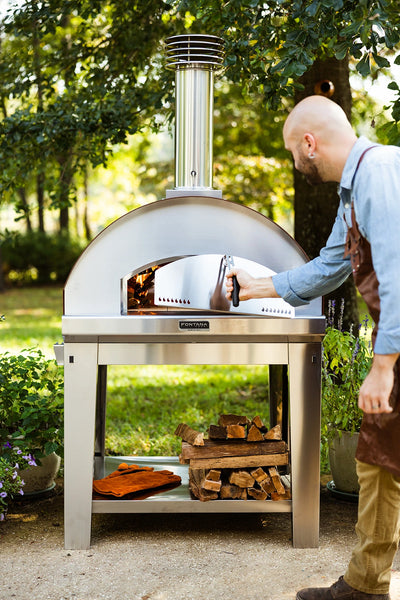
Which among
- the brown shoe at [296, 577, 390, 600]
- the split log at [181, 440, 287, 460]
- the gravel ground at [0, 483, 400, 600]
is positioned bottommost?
the gravel ground at [0, 483, 400, 600]

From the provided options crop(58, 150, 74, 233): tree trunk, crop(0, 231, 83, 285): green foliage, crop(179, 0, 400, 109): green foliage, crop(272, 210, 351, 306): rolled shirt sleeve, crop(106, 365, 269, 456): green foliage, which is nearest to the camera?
crop(272, 210, 351, 306): rolled shirt sleeve

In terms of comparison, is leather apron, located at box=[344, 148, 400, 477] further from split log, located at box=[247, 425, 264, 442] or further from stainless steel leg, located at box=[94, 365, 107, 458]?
stainless steel leg, located at box=[94, 365, 107, 458]

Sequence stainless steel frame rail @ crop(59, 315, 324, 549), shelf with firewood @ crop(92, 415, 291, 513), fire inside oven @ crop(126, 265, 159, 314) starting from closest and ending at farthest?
stainless steel frame rail @ crop(59, 315, 324, 549) → shelf with firewood @ crop(92, 415, 291, 513) → fire inside oven @ crop(126, 265, 159, 314)

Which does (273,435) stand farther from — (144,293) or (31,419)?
(31,419)

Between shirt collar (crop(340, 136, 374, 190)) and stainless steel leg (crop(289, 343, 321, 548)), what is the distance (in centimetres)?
104

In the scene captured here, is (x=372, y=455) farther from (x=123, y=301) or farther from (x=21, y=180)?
(x=21, y=180)

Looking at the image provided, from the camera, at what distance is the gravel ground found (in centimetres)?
286

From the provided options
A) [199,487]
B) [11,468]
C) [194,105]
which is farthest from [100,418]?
[194,105]

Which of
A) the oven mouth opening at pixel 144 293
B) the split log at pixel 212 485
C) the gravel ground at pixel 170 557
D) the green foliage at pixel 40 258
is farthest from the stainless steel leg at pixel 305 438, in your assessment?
the green foliage at pixel 40 258

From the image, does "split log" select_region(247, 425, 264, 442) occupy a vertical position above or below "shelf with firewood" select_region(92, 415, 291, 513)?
above

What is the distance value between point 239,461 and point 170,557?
52 cm

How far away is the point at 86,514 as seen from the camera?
10.7ft

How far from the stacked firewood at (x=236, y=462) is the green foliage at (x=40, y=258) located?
1416 cm

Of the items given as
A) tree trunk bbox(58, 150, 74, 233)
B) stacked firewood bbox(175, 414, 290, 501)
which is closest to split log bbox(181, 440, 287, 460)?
stacked firewood bbox(175, 414, 290, 501)
